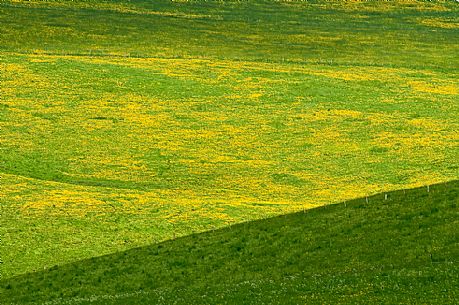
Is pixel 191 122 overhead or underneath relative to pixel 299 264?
underneath

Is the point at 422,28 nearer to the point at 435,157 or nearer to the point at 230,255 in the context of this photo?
the point at 435,157

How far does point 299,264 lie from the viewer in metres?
41.6

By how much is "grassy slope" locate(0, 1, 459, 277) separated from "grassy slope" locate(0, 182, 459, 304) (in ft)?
17.9

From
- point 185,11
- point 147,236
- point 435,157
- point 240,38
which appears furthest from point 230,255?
point 185,11

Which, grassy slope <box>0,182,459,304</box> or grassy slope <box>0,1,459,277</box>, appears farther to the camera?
grassy slope <box>0,1,459,277</box>

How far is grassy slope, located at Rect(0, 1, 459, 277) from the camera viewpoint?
202ft

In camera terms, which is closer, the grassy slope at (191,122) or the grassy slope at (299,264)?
the grassy slope at (299,264)

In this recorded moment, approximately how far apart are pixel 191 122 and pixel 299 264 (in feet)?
171

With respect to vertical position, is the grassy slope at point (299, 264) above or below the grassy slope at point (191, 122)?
above

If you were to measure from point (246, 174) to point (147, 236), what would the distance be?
21.8m

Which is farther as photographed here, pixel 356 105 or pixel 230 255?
pixel 356 105

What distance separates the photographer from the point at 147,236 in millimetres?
55844

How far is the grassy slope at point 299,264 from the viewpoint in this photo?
32.6 m

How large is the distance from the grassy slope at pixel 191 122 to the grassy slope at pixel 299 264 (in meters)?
5.46
